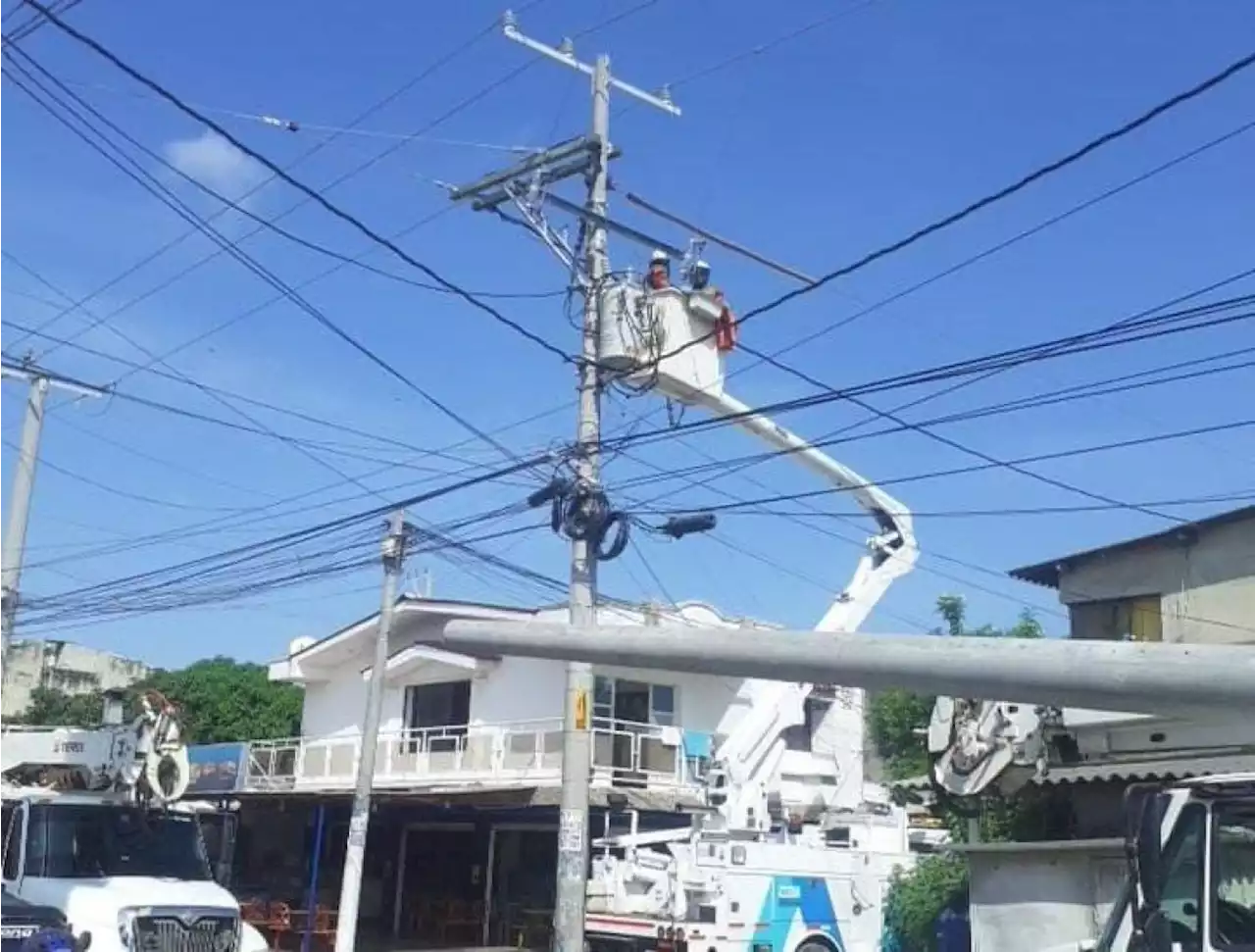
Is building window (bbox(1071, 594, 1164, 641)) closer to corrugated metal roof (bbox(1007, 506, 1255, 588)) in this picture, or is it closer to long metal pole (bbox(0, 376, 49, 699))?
corrugated metal roof (bbox(1007, 506, 1255, 588))

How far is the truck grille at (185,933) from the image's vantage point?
46.8 feet

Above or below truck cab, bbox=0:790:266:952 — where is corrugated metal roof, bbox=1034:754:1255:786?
above

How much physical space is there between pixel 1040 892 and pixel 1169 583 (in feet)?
42.7

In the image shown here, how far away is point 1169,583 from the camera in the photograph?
2305 centimetres

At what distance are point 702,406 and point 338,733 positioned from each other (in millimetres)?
18007

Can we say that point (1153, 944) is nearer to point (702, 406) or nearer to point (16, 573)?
point (702, 406)

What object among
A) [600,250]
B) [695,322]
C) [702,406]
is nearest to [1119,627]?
[702,406]

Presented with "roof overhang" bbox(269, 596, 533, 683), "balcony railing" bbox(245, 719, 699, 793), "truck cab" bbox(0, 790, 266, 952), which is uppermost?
"roof overhang" bbox(269, 596, 533, 683)

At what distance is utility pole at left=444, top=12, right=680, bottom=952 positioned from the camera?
1634 cm

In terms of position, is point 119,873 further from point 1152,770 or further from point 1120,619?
point 1120,619

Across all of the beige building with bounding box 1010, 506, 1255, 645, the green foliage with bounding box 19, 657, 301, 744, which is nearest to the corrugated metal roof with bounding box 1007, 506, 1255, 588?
the beige building with bounding box 1010, 506, 1255, 645

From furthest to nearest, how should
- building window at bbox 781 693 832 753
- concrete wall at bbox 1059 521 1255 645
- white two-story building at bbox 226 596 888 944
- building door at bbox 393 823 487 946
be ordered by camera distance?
building window at bbox 781 693 832 753, building door at bbox 393 823 487 946, white two-story building at bbox 226 596 888 944, concrete wall at bbox 1059 521 1255 645

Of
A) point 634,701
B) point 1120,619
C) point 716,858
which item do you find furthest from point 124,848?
point 634,701

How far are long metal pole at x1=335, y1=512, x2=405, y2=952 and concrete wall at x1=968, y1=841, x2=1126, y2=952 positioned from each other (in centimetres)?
1325
